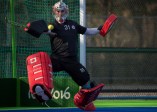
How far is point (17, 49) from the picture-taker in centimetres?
1071

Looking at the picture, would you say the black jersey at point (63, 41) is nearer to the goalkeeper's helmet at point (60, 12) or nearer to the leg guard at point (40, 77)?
the goalkeeper's helmet at point (60, 12)

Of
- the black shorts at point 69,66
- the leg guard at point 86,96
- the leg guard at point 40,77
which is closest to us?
the leg guard at point 40,77

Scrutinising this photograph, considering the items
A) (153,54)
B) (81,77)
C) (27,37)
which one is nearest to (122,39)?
(153,54)

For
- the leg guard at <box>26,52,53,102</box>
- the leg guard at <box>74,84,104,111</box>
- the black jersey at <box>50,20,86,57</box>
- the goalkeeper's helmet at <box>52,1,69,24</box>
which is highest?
the goalkeeper's helmet at <box>52,1,69,24</box>

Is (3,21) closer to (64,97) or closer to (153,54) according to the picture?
(64,97)

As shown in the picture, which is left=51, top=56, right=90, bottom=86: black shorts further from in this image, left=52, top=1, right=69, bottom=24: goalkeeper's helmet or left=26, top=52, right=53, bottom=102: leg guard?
left=52, top=1, right=69, bottom=24: goalkeeper's helmet

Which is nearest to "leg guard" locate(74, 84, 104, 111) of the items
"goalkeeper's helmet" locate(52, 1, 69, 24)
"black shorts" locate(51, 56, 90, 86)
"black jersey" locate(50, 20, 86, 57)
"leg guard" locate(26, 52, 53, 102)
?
"black shorts" locate(51, 56, 90, 86)

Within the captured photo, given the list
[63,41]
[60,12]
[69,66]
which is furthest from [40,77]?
[60,12]

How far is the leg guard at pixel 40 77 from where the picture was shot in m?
7.52

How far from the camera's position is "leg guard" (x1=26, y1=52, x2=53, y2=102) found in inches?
296

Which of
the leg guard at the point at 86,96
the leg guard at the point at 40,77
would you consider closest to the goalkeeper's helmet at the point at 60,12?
the leg guard at the point at 40,77

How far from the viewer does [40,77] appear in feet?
25.0

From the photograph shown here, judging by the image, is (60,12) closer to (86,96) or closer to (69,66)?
(69,66)

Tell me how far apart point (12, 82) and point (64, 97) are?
0.98 metres
